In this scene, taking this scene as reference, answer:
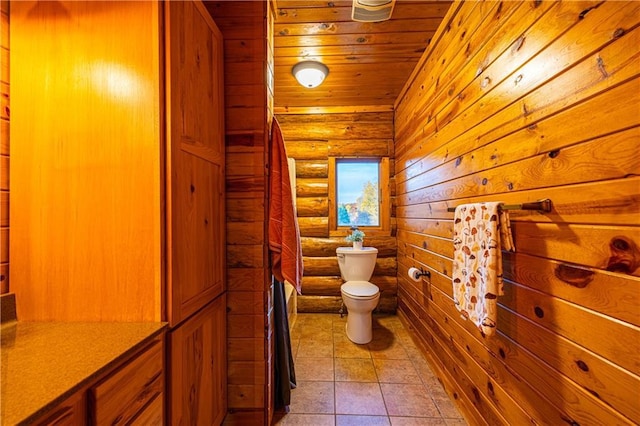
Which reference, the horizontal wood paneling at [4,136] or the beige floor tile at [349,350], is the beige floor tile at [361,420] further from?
the horizontal wood paneling at [4,136]

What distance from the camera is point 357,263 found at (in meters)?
2.53

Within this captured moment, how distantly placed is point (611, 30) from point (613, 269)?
681 mm

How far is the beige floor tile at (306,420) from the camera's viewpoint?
1375 millimetres

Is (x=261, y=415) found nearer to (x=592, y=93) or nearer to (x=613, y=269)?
(x=613, y=269)

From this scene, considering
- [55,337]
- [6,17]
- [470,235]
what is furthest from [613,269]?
[6,17]

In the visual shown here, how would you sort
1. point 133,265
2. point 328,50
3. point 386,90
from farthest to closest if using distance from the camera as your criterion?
point 386,90
point 328,50
point 133,265

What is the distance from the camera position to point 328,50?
6.53 feet

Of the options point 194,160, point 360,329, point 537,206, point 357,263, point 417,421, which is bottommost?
point 417,421

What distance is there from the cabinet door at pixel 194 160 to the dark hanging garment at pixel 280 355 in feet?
1.35

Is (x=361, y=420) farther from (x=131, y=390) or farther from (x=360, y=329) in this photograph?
(x=131, y=390)

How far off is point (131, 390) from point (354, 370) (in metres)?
1.58

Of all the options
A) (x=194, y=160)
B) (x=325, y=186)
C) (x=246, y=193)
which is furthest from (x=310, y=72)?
(x=194, y=160)

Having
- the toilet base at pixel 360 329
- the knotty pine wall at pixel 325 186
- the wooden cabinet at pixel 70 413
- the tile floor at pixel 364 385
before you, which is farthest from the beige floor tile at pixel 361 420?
the knotty pine wall at pixel 325 186

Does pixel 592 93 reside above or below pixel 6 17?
below
